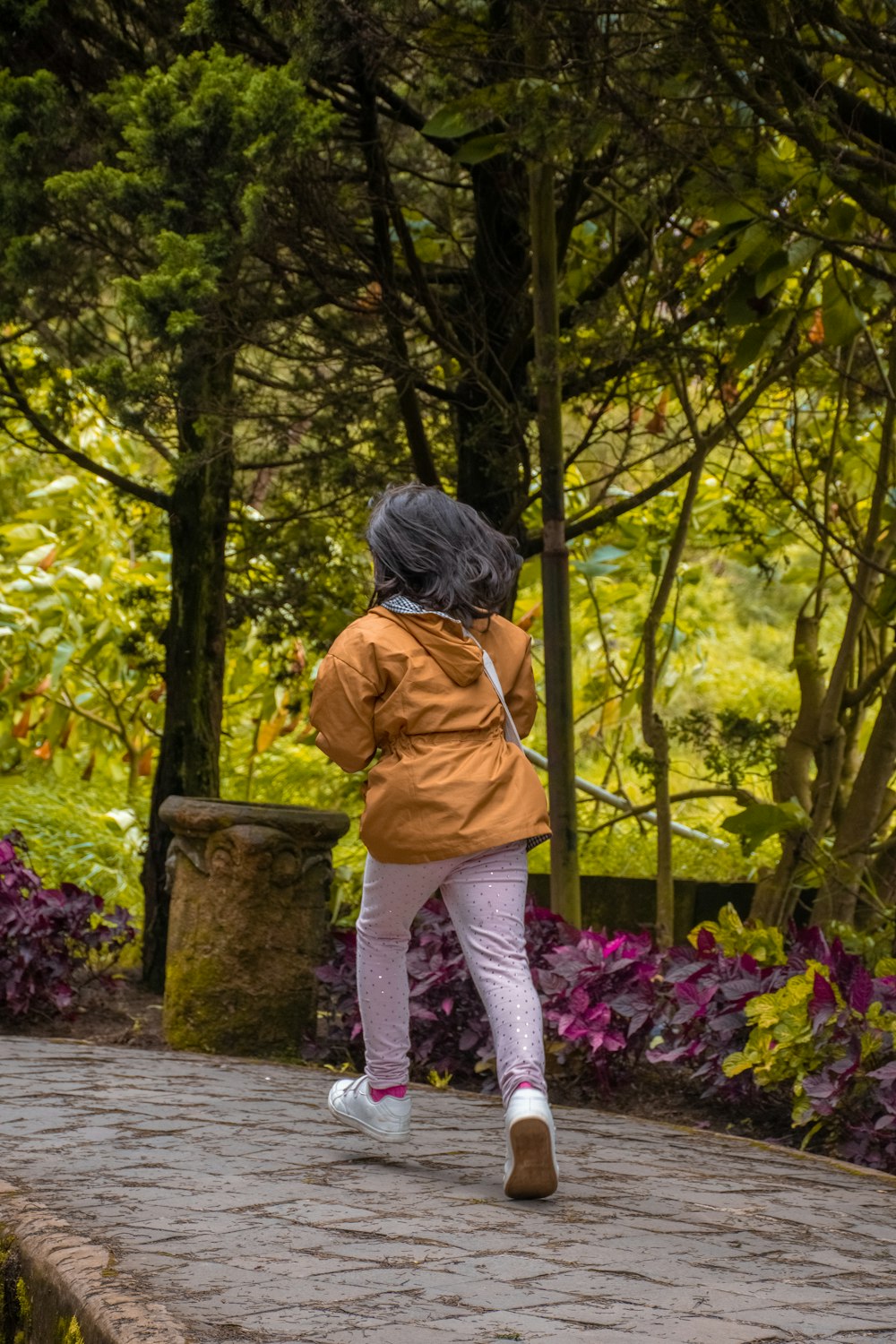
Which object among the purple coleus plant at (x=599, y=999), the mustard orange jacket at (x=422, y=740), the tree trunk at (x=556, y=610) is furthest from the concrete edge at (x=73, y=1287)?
the tree trunk at (x=556, y=610)

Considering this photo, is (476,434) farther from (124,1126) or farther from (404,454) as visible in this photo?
(124,1126)

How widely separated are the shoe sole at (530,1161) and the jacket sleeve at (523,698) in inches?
40.0

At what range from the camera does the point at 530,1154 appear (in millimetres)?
3254

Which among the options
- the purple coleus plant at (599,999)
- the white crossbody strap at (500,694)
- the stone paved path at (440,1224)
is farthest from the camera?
the purple coleus plant at (599,999)

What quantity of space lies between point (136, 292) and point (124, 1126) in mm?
2507

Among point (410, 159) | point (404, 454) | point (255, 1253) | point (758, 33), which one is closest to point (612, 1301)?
point (255, 1253)

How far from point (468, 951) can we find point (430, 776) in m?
0.44

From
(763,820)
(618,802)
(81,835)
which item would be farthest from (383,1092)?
(81,835)

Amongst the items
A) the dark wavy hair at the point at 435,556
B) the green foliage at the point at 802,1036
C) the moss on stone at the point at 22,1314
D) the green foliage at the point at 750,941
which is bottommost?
the moss on stone at the point at 22,1314

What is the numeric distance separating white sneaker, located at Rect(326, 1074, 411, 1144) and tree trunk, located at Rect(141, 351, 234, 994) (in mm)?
2988

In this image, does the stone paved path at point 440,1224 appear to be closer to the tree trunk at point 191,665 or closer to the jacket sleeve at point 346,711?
the jacket sleeve at point 346,711

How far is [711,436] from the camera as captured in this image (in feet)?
19.5

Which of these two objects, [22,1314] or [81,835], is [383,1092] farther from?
[81,835]

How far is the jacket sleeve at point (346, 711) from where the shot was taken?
3523mm
